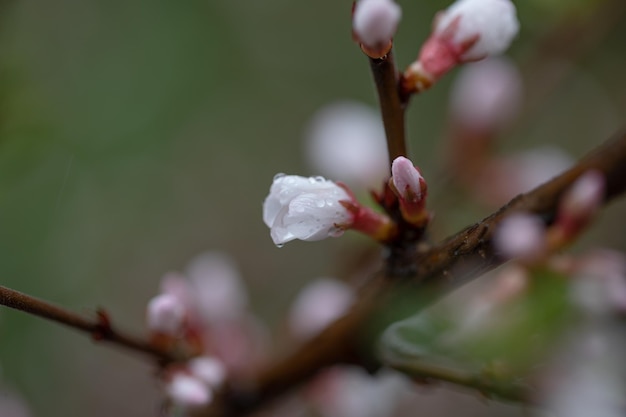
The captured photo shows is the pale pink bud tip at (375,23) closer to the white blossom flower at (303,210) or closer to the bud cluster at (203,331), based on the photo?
the white blossom flower at (303,210)

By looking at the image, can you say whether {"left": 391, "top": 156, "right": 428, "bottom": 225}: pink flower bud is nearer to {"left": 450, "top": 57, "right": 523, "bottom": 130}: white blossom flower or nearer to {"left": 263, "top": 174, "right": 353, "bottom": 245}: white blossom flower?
{"left": 263, "top": 174, "right": 353, "bottom": 245}: white blossom flower

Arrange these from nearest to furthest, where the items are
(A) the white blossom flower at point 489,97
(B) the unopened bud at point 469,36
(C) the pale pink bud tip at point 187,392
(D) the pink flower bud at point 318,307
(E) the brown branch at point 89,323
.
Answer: (E) the brown branch at point 89,323 → (B) the unopened bud at point 469,36 → (C) the pale pink bud tip at point 187,392 → (D) the pink flower bud at point 318,307 → (A) the white blossom flower at point 489,97

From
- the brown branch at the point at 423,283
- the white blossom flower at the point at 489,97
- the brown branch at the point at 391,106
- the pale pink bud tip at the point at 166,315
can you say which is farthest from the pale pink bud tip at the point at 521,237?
the white blossom flower at the point at 489,97

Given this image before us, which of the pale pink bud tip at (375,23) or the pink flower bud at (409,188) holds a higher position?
the pale pink bud tip at (375,23)

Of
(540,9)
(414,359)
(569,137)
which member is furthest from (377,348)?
(569,137)

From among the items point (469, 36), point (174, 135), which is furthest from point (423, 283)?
point (174, 135)

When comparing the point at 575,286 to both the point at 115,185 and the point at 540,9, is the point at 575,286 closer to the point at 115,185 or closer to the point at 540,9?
the point at 540,9
